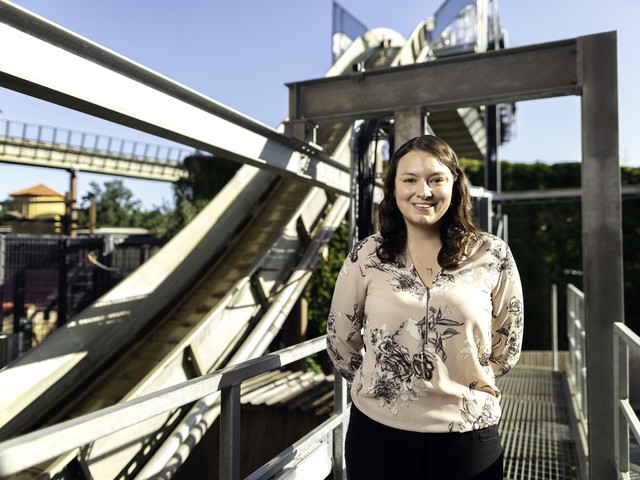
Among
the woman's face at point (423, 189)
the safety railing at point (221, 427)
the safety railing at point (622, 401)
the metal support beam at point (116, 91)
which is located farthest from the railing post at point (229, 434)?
the safety railing at point (622, 401)

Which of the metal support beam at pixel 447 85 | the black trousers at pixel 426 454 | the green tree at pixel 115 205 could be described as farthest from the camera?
the green tree at pixel 115 205

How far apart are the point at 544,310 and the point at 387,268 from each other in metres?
12.3

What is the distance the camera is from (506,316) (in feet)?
4.91

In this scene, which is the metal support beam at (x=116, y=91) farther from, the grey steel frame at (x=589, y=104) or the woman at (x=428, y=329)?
the woman at (x=428, y=329)

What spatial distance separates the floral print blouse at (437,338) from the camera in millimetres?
1349

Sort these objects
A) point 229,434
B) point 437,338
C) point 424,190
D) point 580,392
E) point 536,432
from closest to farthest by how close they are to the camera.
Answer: point 437,338 → point 424,190 → point 229,434 → point 580,392 → point 536,432

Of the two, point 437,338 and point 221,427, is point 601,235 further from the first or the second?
point 221,427

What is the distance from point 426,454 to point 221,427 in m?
0.72

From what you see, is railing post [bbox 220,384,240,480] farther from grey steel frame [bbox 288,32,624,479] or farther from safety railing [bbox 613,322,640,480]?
grey steel frame [bbox 288,32,624,479]

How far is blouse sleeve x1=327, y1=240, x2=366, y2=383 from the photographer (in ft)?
5.03

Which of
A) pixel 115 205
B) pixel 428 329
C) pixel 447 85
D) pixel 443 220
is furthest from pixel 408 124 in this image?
pixel 115 205

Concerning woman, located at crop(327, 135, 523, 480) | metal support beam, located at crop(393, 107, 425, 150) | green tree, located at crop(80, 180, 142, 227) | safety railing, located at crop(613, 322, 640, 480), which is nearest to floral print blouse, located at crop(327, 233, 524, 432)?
woman, located at crop(327, 135, 523, 480)

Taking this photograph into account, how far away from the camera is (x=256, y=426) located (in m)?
6.23

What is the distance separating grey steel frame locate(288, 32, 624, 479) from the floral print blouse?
2.47 m
